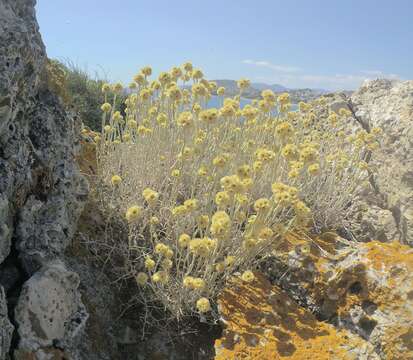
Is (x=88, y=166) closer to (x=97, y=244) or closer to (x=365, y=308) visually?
(x=97, y=244)

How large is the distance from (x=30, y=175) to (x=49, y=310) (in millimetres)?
817

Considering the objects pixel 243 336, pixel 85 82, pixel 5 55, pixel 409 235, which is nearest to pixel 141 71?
pixel 5 55

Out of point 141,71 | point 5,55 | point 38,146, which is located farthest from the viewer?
point 141,71

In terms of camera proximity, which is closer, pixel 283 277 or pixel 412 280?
pixel 412 280

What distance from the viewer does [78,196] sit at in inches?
123

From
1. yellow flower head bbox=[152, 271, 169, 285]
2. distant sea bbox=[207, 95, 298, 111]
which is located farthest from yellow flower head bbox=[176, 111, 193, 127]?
distant sea bbox=[207, 95, 298, 111]

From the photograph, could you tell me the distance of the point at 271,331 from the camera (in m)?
2.88

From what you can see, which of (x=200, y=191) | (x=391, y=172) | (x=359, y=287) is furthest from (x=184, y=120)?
(x=391, y=172)

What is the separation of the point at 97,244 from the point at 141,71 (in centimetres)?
186

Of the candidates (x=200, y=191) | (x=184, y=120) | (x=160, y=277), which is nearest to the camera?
(x=160, y=277)

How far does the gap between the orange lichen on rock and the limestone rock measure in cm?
92

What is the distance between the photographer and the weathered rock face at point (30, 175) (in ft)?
7.61

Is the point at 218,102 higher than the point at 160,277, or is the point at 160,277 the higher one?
the point at 218,102

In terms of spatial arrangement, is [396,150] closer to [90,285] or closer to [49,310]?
[90,285]
